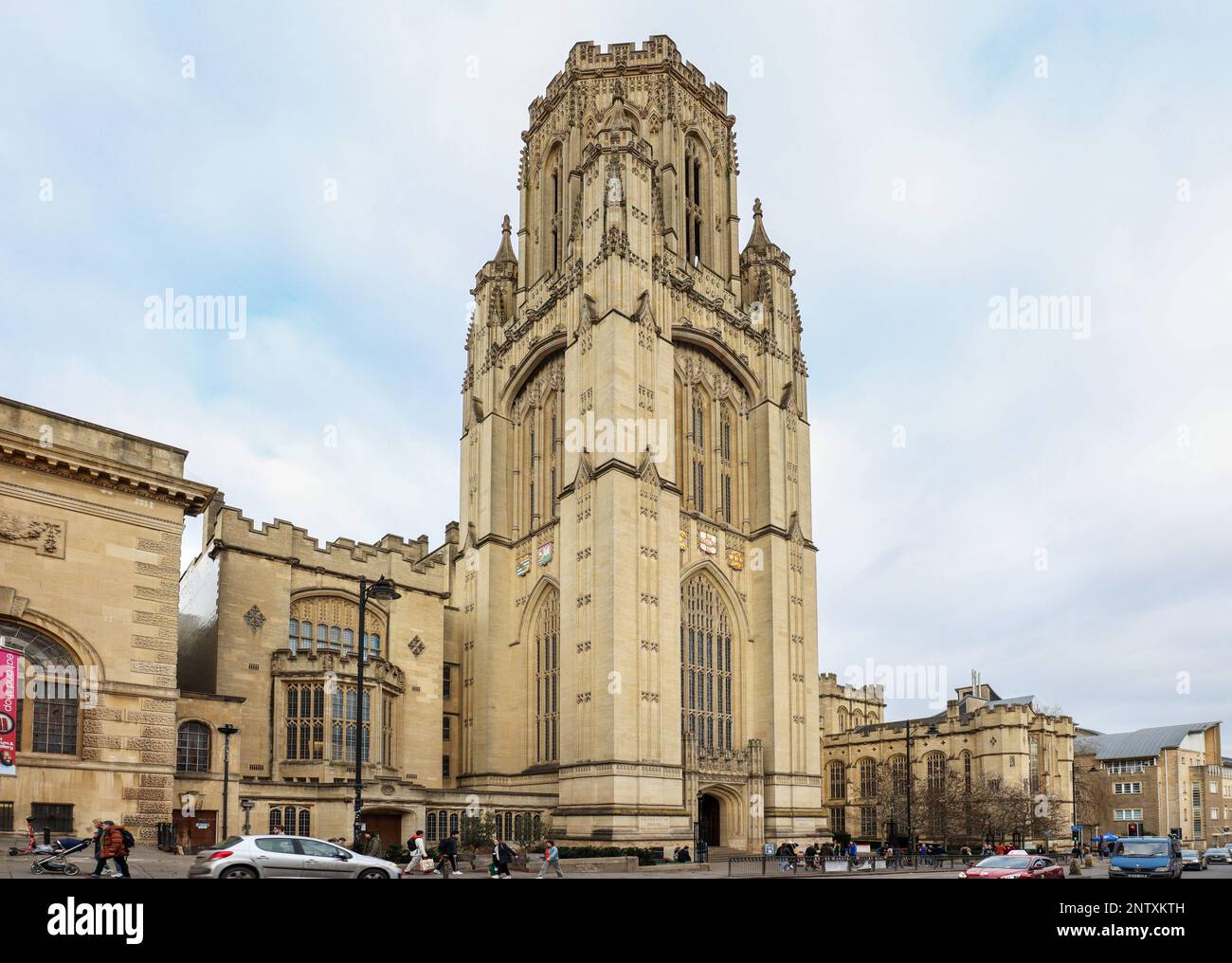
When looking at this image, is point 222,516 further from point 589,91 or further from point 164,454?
point 589,91

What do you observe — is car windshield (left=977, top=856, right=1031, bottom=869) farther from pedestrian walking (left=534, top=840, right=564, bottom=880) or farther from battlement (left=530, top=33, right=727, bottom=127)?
battlement (left=530, top=33, right=727, bottom=127)

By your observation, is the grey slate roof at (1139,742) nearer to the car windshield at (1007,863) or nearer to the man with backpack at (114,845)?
the car windshield at (1007,863)

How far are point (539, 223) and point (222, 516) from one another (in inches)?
1145

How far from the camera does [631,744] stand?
4684 centimetres

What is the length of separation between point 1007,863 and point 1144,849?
21.2 ft

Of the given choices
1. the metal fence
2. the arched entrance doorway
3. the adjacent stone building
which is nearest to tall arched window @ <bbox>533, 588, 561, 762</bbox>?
the arched entrance doorway

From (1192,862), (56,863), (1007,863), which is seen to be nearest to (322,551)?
(56,863)

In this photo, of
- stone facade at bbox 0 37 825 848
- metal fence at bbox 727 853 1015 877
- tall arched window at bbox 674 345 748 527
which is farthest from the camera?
tall arched window at bbox 674 345 748 527

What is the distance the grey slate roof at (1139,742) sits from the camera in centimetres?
10450

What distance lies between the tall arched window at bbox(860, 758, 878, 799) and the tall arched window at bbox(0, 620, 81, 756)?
6849 centimetres

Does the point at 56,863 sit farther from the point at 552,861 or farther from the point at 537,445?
the point at 537,445

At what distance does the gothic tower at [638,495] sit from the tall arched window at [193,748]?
1252 centimetres

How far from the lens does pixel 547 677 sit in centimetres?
5388

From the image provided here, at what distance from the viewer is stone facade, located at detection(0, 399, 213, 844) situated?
28.2 metres
